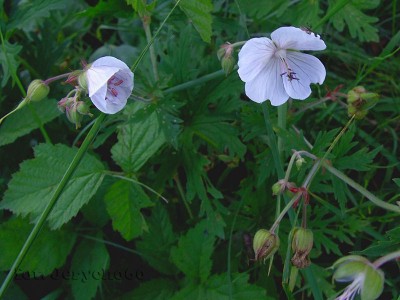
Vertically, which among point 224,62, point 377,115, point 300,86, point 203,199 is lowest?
point 377,115

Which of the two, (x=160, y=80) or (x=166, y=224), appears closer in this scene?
(x=160, y=80)

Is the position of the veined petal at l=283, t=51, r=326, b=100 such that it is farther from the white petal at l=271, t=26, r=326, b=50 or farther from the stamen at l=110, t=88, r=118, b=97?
the stamen at l=110, t=88, r=118, b=97

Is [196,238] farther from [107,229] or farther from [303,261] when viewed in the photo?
[303,261]

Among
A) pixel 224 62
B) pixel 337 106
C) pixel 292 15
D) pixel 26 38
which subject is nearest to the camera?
pixel 224 62

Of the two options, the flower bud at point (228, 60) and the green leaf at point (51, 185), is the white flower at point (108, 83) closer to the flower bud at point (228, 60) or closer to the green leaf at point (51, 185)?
the flower bud at point (228, 60)

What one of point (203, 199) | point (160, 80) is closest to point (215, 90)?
point (160, 80)

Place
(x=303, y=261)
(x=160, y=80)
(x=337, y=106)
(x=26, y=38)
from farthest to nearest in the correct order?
1. (x=26, y=38)
2. (x=337, y=106)
3. (x=160, y=80)
4. (x=303, y=261)
